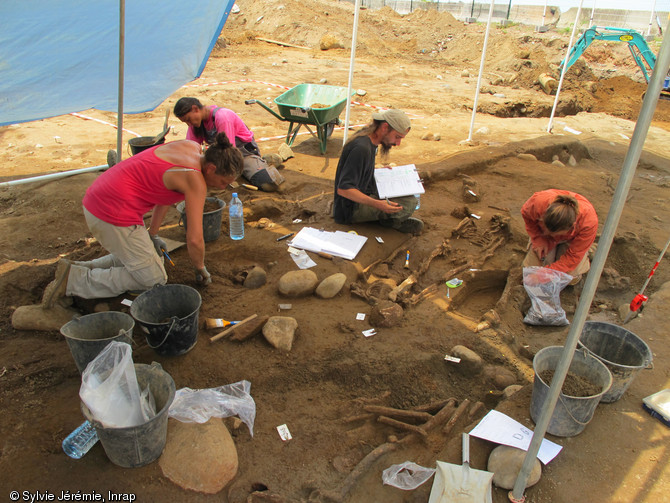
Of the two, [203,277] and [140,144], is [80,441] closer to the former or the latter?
[203,277]

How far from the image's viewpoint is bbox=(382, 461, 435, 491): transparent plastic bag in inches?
98.7

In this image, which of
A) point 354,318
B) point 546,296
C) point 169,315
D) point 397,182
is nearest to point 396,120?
point 397,182

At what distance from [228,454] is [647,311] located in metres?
3.90

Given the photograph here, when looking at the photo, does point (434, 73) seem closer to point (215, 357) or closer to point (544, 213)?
point (544, 213)

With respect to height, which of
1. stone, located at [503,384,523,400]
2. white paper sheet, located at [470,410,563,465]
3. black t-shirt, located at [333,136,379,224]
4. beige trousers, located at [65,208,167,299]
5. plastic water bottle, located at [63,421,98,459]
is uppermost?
black t-shirt, located at [333,136,379,224]

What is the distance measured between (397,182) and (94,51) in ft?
11.4

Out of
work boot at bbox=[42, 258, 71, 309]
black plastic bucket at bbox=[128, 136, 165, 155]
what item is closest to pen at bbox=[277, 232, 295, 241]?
work boot at bbox=[42, 258, 71, 309]

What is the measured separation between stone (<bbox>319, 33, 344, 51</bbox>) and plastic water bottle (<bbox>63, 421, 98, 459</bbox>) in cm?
2086

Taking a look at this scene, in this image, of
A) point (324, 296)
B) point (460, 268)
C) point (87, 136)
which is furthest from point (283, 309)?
point (87, 136)

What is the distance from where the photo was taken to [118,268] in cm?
383

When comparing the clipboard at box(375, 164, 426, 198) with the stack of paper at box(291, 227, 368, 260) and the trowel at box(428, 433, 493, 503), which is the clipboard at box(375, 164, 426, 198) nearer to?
the stack of paper at box(291, 227, 368, 260)

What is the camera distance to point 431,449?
2.75 meters

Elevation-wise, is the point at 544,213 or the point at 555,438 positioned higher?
the point at 544,213

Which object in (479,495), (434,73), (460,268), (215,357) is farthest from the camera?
(434,73)
